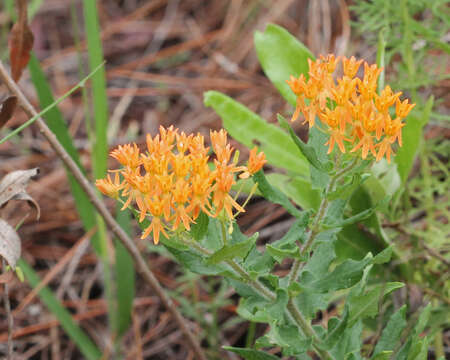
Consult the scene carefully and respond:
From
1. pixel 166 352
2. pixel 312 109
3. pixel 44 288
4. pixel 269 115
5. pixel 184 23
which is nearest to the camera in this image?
pixel 312 109

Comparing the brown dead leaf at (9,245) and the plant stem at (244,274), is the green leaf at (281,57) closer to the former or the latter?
the plant stem at (244,274)

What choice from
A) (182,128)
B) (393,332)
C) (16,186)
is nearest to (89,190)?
(16,186)

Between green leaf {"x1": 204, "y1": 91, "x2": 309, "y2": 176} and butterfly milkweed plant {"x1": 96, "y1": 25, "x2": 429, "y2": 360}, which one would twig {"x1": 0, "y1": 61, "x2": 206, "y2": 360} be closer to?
butterfly milkweed plant {"x1": 96, "y1": 25, "x2": 429, "y2": 360}

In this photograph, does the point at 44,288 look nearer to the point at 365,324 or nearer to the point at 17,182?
the point at 17,182

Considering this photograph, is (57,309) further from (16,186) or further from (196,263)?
(196,263)

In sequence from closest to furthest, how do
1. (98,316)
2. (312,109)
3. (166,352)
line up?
(312,109), (166,352), (98,316)

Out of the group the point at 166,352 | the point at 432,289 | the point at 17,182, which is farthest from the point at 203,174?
the point at 166,352

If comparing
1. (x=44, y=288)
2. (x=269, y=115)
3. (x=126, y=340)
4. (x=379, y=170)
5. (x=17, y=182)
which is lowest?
(x=126, y=340)
